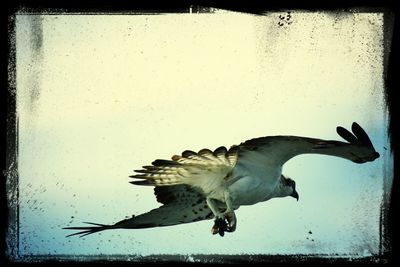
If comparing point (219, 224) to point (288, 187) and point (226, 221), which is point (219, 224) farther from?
point (288, 187)

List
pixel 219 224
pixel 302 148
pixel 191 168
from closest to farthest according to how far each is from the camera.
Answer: pixel 302 148
pixel 191 168
pixel 219 224

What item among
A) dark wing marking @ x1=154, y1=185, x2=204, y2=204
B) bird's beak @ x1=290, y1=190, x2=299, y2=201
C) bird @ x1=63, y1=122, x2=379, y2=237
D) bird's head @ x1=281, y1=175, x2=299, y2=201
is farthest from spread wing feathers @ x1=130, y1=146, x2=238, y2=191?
bird's beak @ x1=290, y1=190, x2=299, y2=201

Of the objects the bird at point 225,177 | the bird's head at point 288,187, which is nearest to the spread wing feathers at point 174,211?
the bird at point 225,177

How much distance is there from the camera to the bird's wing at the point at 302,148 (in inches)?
169

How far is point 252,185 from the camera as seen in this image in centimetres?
475

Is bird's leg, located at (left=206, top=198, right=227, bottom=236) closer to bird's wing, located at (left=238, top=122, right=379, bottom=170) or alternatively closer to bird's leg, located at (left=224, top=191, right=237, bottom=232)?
bird's leg, located at (left=224, top=191, right=237, bottom=232)

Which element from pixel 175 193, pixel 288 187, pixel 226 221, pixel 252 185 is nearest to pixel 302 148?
pixel 252 185

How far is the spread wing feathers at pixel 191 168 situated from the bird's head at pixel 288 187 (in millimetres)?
472

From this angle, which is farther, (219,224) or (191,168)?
(219,224)

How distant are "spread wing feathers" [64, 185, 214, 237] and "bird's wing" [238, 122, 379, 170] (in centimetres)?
44

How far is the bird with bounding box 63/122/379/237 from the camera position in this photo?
4.33m

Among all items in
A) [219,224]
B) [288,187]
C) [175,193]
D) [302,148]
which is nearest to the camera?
[302,148]

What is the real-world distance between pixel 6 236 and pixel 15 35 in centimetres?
103

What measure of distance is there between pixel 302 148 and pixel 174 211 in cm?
91
